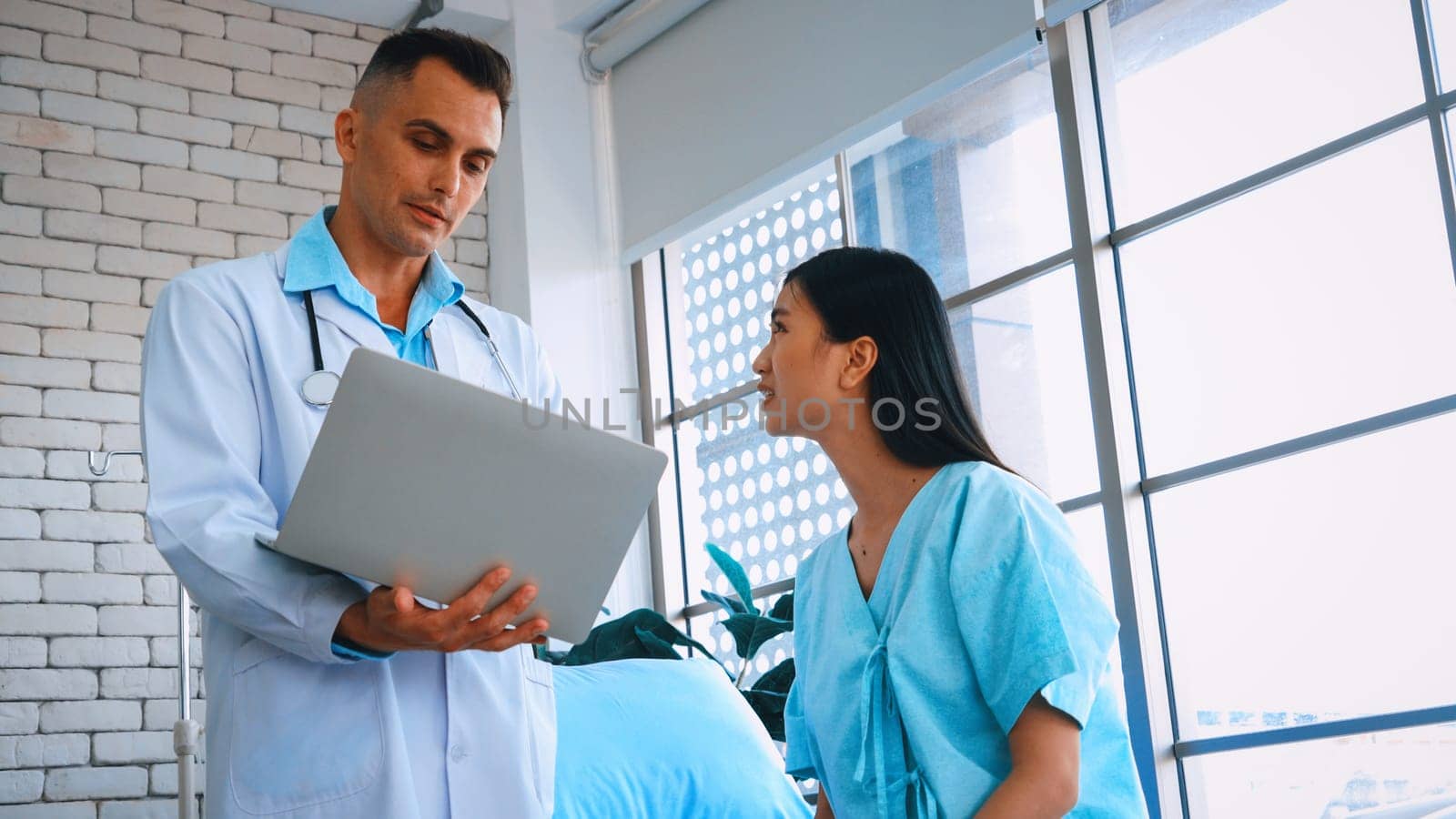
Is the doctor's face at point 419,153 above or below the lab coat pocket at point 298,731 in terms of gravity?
above

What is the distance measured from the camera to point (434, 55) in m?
1.78

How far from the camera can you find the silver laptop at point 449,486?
1.31 m

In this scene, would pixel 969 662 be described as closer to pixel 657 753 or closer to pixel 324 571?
pixel 324 571

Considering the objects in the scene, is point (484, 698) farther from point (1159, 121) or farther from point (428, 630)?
point (1159, 121)

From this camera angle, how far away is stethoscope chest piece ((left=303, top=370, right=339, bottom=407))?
1.52 m

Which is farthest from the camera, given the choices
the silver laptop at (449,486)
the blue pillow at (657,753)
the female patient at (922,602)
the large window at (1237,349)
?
the large window at (1237,349)

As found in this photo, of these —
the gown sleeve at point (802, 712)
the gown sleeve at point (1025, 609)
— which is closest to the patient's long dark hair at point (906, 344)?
the gown sleeve at point (1025, 609)

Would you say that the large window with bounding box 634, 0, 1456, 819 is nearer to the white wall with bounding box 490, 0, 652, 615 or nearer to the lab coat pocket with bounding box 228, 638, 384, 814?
the white wall with bounding box 490, 0, 652, 615

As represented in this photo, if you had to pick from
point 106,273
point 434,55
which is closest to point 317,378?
point 434,55

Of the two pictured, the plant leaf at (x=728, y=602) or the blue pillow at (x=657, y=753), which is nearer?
the blue pillow at (x=657, y=753)

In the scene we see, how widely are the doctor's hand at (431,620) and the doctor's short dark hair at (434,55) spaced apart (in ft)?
2.29

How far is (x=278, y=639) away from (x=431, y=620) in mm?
159

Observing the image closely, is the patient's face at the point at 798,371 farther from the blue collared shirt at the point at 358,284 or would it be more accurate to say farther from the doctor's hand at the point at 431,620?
the doctor's hand at the point at 431,620

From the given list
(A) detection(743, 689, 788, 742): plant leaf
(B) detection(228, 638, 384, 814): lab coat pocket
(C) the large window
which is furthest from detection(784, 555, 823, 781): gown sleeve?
(A) detection(743, 689, 788, 742): plant leaf
